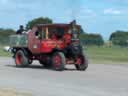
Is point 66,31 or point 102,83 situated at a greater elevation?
point 66,31

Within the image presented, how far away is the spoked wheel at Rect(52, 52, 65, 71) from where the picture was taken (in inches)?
1082

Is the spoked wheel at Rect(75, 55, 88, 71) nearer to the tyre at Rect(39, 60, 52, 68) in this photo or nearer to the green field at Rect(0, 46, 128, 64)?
the tyre at Rect(39, 60, 52, 68)

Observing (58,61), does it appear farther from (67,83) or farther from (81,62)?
(67,83)

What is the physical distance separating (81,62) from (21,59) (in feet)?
13.3

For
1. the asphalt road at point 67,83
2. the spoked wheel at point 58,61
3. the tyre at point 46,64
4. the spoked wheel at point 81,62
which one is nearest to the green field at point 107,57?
the tyre at point 46,64

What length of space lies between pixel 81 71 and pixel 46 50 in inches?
103

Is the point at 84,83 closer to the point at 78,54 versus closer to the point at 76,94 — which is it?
the point at 76,94

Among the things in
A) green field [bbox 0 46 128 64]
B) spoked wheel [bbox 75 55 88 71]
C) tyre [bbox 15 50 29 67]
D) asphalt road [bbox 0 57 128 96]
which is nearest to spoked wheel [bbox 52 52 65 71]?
spoked wheel [bbox 75 55 88 71]

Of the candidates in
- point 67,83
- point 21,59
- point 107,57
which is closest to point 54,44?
point 21,59

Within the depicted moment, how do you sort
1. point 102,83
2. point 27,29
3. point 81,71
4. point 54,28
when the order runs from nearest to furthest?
point 102,83 < point 81,71 < point 54,28 < point 27,29

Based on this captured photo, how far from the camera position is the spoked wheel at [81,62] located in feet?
92.5

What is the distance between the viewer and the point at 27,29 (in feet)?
105

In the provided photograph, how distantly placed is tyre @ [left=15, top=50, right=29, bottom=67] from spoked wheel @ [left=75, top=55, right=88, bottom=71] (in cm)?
339

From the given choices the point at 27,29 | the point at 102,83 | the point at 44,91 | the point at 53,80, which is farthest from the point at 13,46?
the point at 44,91
